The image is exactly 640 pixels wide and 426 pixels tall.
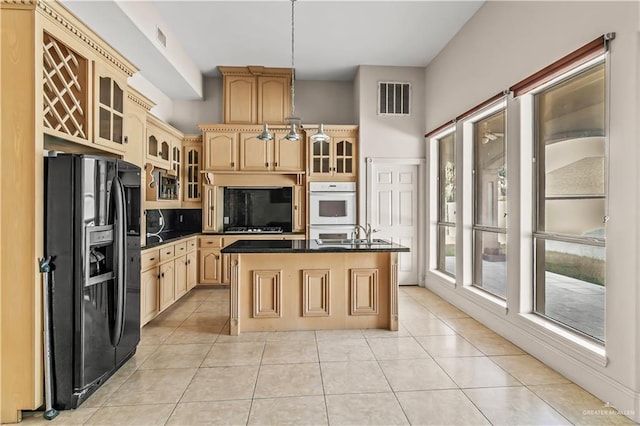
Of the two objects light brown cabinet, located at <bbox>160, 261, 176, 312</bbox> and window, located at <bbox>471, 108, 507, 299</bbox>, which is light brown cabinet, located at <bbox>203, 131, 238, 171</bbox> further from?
window, located at <bbox>471, 108, 507, 299</bbox>

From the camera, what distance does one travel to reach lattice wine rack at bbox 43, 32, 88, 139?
7.13 ft

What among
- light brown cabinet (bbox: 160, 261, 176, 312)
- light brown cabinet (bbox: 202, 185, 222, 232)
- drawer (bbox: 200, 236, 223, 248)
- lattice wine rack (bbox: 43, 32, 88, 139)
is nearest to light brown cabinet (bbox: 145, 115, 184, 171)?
light brown cabinet (bbox: 202, 185, 222, 232)

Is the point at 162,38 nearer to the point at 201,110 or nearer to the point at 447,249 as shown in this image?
the point at 201,110

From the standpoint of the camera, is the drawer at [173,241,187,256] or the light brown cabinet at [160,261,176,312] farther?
the drawer at [173,241,187,256]

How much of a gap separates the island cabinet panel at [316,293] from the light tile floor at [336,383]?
207 mm

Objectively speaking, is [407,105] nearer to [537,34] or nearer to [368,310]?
[537,34]

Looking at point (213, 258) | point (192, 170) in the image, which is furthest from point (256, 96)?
point (213, 258)

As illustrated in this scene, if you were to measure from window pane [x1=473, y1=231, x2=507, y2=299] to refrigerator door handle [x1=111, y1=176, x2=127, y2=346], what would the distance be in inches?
136

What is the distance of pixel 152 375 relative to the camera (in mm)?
2562

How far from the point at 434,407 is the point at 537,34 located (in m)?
2.96

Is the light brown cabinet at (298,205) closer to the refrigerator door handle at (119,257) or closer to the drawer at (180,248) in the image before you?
the drawer at (180,248)

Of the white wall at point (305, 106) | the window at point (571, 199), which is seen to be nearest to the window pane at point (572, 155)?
the window at point (571, 199)

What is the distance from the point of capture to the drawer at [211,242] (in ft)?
17.0

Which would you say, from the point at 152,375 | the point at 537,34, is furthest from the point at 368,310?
the point at 537,34
